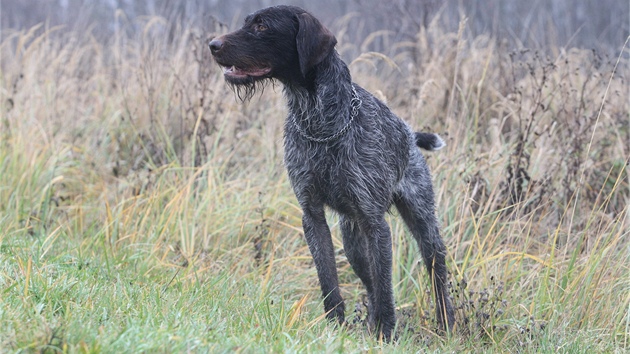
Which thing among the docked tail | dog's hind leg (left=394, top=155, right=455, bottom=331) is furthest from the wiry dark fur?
the docked tail

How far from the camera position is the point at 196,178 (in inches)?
241

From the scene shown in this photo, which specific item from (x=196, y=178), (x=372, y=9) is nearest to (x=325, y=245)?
(x=196, y=178)

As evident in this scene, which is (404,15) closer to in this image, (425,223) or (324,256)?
(425,223)

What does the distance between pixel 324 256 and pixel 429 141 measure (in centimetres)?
112

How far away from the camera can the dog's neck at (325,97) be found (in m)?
3.91

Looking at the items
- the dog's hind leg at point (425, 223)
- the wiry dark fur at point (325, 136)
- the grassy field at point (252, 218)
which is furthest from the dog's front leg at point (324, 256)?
the dog's hind leg at point (425, 223)

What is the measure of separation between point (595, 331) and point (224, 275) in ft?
6.87

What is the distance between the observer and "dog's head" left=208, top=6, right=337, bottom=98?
374cm

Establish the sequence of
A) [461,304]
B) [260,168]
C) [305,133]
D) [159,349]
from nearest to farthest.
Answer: [159,349]
[305,133]
[461,304]
[260,168]

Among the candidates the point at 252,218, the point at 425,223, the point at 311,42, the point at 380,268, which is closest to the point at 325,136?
the point at 311,42

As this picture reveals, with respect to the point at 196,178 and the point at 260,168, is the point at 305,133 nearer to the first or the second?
the point at 196,178

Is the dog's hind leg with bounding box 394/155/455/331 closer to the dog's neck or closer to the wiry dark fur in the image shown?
the wiry dark fur

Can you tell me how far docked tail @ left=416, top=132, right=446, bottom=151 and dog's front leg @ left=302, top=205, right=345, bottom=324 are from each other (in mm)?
950

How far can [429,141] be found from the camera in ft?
15.3
